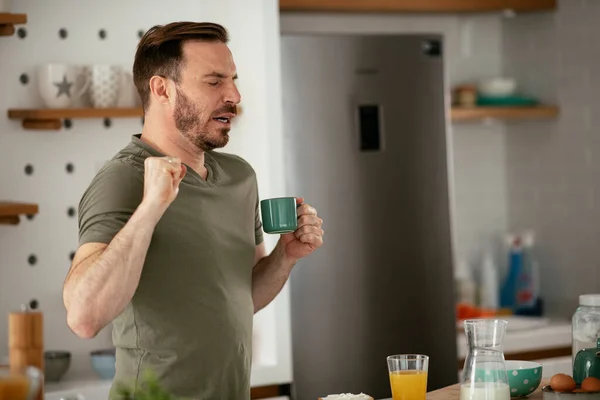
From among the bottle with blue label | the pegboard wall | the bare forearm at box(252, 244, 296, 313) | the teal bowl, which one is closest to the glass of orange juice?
the teal bowl

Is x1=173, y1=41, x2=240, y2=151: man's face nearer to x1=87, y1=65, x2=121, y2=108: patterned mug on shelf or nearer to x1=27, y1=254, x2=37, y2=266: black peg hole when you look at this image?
x1=87, y1=65, x2=121, y2=108: patterned mug on shelf

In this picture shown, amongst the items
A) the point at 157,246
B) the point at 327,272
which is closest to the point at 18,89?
the point at 327,272

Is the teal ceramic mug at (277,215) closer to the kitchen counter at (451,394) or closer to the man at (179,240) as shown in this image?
the man at (179,240)

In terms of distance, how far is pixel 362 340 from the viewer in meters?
3.73

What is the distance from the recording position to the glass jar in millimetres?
2227

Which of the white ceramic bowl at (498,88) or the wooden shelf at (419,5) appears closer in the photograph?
the wooden shelf at (419,5)

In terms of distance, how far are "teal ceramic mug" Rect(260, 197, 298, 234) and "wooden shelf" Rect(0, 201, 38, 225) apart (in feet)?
3.96

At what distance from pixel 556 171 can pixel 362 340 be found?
1.37 m

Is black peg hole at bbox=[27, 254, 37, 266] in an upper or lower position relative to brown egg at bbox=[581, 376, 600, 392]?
upper

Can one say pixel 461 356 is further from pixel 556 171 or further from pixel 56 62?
pixel 56 62

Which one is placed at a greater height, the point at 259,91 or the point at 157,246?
the point at 259,91

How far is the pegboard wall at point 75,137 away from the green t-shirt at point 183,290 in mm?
1240

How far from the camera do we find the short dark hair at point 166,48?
237cm

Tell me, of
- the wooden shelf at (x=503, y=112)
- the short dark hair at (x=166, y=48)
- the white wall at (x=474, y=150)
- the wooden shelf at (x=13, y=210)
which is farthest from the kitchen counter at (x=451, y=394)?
the white wall at (x=474, y=150)
